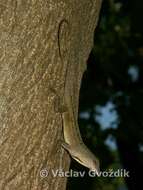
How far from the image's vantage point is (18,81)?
1.88 meters

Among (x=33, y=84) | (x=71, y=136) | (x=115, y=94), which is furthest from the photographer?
(x=115, y=94)

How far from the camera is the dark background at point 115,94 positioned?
4000 mm

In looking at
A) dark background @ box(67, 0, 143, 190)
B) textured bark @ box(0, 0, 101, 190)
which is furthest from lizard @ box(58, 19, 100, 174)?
dark background @ box(67, 0, 143, 190)

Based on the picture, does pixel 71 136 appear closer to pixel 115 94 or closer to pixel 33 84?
pixel 33 84

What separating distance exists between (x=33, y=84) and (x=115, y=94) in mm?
2762

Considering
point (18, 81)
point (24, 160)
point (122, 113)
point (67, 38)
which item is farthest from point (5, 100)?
point (122, 113)

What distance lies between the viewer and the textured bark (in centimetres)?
184

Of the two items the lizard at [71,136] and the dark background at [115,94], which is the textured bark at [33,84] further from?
the dark background at [115,94]

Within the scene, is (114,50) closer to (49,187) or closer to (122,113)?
(122,113)

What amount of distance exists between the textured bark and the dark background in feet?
4.41

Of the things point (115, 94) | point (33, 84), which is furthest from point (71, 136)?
point (115, 94)

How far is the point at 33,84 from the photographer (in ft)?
6.29

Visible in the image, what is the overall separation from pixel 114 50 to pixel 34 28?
3.34 meters

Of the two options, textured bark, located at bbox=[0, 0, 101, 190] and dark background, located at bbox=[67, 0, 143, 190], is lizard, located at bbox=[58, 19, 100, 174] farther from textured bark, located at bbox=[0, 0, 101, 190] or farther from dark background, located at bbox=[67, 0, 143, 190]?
dark background, located at bbox=[67, 0, 143, 190]
